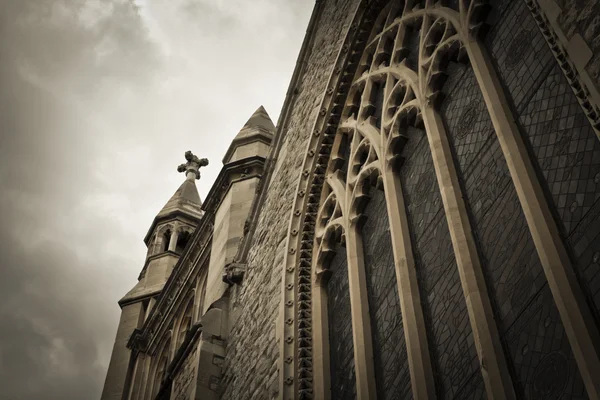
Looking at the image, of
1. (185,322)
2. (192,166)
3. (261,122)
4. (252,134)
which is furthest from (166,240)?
(252,134)

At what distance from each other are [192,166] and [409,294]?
19125 mm

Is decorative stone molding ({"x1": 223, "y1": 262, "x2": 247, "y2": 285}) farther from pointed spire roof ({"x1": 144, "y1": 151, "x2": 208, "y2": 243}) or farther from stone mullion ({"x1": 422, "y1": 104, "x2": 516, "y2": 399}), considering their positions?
pointed spire roof ({"x1": 144, "y1": 151, "x2": 208, "y2": 243})

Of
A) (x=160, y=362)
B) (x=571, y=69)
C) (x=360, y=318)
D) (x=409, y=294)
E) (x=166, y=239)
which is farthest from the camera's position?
(x=166, y=239)

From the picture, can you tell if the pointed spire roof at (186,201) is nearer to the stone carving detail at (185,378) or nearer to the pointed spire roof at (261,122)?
the pointed spire roof at (261,122)

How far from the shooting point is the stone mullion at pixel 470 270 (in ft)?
13.7

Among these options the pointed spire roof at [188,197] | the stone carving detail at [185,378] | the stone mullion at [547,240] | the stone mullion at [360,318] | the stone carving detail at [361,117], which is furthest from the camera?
the pointed spire roof at [188,197]

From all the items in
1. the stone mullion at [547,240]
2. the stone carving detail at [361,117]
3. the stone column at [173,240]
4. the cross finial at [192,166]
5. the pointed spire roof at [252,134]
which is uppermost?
the cross finial at [192,166]

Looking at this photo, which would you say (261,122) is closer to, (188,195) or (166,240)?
(166,240)

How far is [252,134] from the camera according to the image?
1305 centimetres

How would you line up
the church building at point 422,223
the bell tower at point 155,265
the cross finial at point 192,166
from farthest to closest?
the cross finial at point 192,166 < the bell tower at point 155,265 < the church building at point 422,223

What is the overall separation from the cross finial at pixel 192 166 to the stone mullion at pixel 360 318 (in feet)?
56.5

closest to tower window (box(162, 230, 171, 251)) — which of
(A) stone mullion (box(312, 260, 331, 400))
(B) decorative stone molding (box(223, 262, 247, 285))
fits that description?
(B) decorative stone molding (box(223, 262, 247, 285))

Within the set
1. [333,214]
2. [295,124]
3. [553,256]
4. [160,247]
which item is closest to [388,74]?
[333,214]

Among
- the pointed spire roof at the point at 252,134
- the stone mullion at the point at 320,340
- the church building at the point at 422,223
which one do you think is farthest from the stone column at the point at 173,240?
the stone mullion at the point at 320,340
